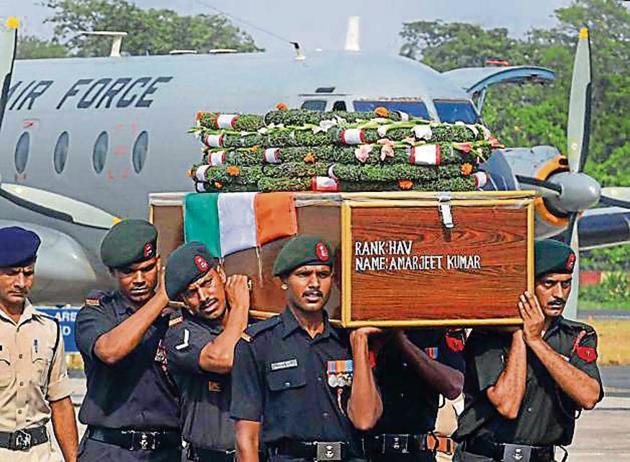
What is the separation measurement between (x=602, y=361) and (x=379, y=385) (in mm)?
21516

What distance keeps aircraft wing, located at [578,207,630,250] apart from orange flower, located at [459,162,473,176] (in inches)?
630

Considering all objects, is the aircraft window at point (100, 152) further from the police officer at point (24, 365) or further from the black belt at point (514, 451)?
the black belt at point (514, 451)

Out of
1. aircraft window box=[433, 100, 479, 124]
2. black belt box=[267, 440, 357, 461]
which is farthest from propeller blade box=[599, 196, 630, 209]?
black belt box=[267, 440, 357, 461]

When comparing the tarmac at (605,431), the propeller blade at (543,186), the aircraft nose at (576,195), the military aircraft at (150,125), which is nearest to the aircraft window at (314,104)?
the military aircraft at (150,125)

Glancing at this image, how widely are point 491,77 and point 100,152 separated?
15.8ft

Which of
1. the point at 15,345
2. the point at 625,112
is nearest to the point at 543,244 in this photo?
the point at 15,345

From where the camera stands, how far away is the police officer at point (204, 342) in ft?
25.2

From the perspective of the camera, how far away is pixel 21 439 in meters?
8.16

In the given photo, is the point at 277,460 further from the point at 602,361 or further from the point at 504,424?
the point at 602,361

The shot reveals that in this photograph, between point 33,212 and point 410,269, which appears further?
point 33,212

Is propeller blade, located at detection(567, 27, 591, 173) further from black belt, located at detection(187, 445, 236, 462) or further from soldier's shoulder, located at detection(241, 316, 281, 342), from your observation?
soldier's shoulder, located at detection(241, 316, 281, 342)

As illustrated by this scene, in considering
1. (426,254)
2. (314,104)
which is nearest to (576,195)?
(314,104)

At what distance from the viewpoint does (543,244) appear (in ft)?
25.1

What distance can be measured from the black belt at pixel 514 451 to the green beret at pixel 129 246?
5.54 feet
